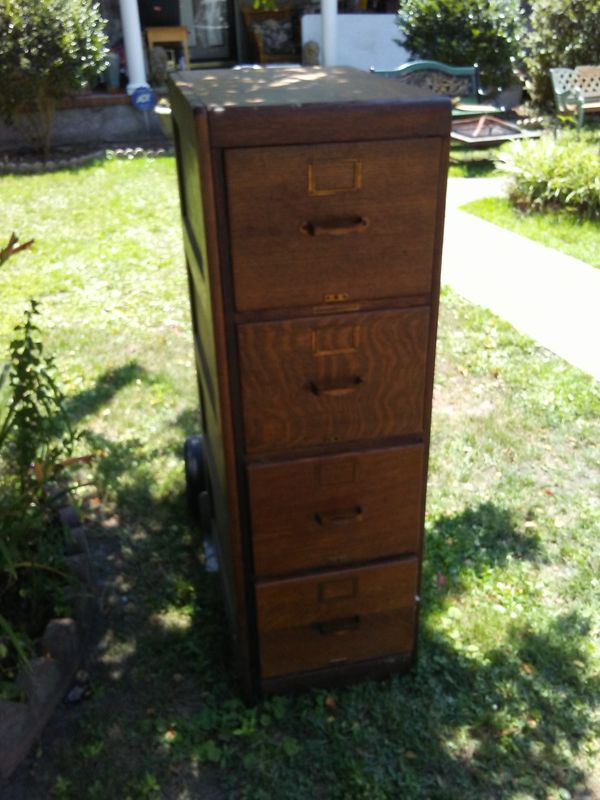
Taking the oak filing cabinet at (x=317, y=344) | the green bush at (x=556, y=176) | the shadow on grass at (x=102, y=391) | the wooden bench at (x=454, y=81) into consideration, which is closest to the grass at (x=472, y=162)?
the wooden bench at (x=454, y=81)

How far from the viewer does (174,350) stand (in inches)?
200

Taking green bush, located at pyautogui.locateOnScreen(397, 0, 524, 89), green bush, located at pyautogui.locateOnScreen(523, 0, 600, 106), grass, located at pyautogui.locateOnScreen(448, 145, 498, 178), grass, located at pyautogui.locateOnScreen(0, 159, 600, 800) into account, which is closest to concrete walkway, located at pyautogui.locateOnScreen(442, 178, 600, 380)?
grass, located at pyautogui.locateOnScreen(0, 159, 600, 800)

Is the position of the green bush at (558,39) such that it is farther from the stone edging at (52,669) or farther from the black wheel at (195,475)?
the stone edging at (52,669)

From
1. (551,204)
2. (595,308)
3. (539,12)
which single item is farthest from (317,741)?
(539,12)

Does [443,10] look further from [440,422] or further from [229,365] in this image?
[229,365]

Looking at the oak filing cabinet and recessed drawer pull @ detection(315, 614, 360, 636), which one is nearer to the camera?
the oak filing cabinet

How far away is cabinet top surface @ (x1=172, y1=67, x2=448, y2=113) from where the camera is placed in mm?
1849

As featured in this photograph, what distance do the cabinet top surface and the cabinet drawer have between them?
133 centimetres

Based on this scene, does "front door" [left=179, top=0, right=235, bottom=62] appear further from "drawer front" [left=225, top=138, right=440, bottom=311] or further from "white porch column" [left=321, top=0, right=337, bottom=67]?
"drawer front" [left=225, top=138, right=440, bottom=311]

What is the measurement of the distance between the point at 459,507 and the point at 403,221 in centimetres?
188

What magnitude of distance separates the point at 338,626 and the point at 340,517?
401mm

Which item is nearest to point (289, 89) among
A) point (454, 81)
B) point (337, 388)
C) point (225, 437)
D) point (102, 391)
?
point (337, 388)

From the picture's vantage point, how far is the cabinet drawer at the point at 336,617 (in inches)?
95.2

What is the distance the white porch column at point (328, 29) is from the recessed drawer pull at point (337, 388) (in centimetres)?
1134
